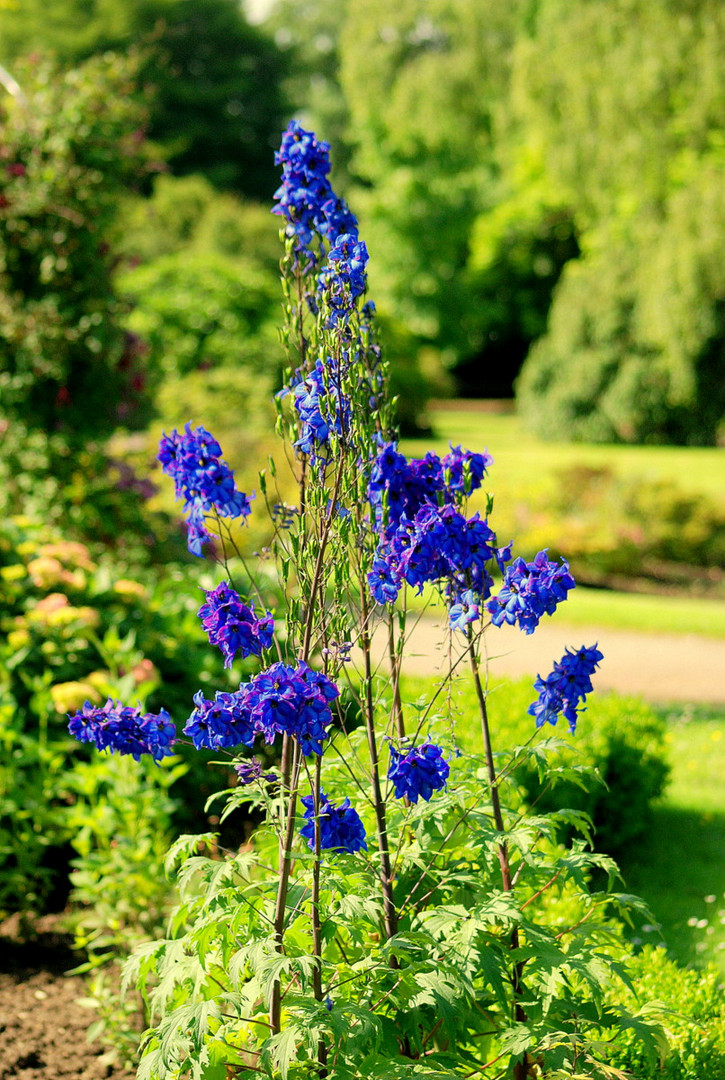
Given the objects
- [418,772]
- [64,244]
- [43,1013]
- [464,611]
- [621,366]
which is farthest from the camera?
[621,366]

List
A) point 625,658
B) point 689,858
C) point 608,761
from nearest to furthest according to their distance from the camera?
1. point 608,761
2. point 689,858
3. point 625,658

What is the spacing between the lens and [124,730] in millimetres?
2186

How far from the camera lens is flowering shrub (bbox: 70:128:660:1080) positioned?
201 cm

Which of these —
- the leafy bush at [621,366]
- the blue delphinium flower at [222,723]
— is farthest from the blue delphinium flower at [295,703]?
the leafy bush at [621,366]

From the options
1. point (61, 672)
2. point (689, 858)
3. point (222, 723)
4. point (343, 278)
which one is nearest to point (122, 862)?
point (61, 672)

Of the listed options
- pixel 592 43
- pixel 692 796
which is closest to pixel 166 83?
pixel 592 43

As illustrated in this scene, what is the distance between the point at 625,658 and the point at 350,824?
582 cm

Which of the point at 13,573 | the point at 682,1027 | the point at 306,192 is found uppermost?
the point at 306,192

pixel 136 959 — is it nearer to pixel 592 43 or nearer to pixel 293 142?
pixel 293 142

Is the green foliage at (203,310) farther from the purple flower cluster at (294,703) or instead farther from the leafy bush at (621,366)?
the purple flower cluster at (294,703)

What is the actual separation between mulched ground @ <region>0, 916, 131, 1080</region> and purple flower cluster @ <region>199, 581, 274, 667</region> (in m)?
1.57

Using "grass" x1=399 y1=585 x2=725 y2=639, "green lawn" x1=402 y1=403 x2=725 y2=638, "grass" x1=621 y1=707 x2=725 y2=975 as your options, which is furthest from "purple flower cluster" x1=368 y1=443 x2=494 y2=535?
"grass" x1=399 y1=585 x2=725 y2=639

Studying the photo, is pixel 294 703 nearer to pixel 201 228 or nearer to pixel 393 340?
pixel 393 340

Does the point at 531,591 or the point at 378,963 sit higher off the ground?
the point at 531,591
